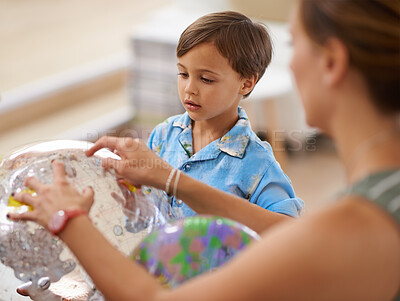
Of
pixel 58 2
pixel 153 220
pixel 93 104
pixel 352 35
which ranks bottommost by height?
pixel 93 104

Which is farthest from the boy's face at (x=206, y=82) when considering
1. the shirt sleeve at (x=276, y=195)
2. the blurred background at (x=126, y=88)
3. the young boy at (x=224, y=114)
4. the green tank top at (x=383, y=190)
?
the blurred background at (x=126, y=88)

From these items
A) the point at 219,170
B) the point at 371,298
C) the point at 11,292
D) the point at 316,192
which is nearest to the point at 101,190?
the point at 11,292

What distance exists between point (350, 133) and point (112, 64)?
3.75 metres

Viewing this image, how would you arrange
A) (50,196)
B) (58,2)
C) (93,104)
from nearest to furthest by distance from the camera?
1. (50,196)
2. (93,104)
3. (58,2)

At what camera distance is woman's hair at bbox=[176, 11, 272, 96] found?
119cm

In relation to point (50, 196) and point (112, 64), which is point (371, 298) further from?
point (112, 64)

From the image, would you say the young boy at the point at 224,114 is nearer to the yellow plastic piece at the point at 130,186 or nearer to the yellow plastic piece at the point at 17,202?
the yellow plastic piece at the point at 130,186

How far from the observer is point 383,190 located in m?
0.68

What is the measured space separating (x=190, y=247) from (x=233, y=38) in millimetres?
562

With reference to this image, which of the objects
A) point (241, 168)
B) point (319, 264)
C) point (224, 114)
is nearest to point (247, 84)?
point (224, 114)

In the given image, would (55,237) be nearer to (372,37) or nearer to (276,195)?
(276,195)

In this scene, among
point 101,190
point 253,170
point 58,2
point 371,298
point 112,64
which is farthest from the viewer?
point 58,2

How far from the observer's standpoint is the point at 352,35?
687 mm

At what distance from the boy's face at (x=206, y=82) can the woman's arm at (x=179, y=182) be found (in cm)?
27
